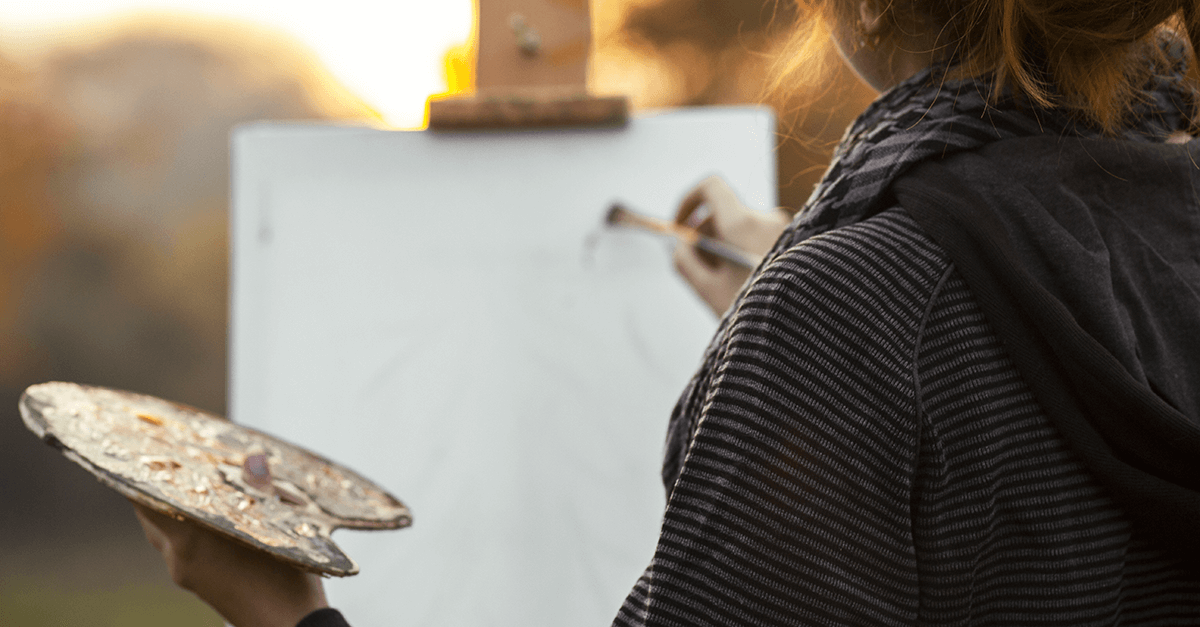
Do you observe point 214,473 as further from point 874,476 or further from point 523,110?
point 523,110

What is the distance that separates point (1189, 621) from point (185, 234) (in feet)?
26.6

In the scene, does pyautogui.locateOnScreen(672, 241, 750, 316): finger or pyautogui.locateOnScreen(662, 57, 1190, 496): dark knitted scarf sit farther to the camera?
pyautogui.locateOnScreen(672, 241, 750, 316): finger

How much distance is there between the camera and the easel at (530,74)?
1.20 meters

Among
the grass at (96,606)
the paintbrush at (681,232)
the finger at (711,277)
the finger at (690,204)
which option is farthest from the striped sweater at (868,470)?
the grass at (96,606)

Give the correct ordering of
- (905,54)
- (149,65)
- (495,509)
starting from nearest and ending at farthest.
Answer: (905,54)
(495,509)
(149,65)

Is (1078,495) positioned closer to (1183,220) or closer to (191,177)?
(1183,220)

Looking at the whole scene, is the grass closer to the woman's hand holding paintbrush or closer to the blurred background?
the blurred background

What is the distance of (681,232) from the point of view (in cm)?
110

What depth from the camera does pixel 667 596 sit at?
411mm

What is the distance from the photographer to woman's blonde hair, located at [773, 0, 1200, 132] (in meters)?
0.43

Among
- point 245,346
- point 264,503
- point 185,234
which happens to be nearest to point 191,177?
point 185,234

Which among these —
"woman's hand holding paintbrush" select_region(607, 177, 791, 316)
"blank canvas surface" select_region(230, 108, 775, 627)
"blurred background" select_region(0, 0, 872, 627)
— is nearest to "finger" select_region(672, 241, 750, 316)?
"woman's hand holding paintbrush" select_region(607, 177, 791, 316)

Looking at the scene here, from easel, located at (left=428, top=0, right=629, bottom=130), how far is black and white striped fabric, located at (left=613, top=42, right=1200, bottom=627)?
820 millimetres

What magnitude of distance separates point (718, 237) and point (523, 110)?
31 centimetres
